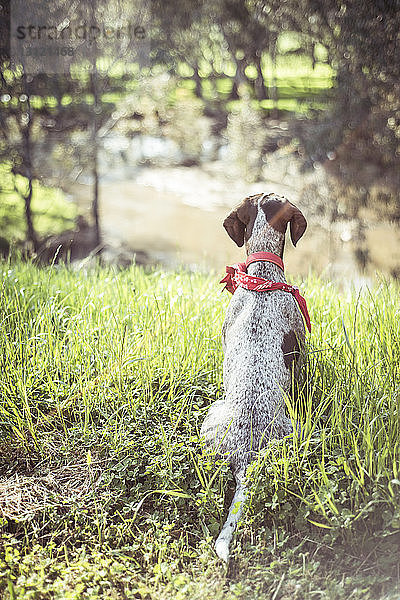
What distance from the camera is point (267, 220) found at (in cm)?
278

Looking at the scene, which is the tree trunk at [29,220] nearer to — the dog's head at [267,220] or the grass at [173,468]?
the grass at [173,468]

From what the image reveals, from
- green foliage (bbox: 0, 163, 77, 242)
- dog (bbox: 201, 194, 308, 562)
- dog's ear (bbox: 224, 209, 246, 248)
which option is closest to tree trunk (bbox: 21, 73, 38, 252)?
green foliage (bbox: 0, 163, 77, 242)

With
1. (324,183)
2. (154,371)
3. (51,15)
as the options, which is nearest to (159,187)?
(324,183)

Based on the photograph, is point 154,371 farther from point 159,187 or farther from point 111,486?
point 159,187

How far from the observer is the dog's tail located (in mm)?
2254

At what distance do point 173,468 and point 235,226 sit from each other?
1.18 m

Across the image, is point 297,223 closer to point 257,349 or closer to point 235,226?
point 235,226

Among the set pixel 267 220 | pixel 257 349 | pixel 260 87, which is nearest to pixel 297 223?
pixel 267 220

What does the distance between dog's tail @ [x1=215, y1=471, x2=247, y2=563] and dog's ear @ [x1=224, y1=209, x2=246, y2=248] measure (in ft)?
3.64

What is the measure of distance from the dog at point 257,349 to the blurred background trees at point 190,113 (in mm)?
6396

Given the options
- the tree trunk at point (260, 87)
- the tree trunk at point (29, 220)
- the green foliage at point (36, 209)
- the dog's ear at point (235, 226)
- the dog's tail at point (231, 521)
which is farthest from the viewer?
the tree trunk at point (260, 87)

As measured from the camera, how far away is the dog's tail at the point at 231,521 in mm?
2254

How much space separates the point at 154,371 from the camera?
11.1ft

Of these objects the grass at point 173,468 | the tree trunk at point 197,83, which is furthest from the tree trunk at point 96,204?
the tree trunk at point 197,83
